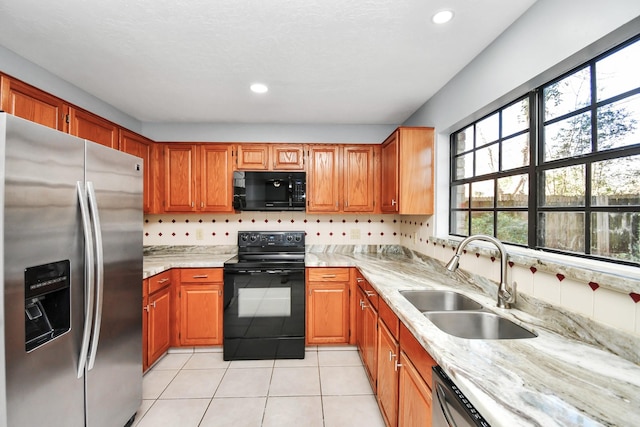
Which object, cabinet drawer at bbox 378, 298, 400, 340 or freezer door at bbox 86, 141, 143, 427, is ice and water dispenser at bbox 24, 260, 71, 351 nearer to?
freezer door at bbox 86, 141, 143, 427

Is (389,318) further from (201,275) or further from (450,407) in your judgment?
(201,275)

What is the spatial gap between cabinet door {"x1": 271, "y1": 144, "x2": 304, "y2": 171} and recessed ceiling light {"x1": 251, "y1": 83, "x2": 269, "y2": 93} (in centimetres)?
78

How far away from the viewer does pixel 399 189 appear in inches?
101

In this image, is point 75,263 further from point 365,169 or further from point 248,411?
point 365,169

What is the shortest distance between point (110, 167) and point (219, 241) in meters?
1.90

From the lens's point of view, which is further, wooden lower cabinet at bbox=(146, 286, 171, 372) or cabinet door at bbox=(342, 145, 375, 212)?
cabinet door at bbox=(342, 145, 375, 212)

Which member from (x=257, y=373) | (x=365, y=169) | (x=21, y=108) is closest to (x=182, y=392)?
(x=257, y=373)

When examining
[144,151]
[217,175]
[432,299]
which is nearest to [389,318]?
[432,299]

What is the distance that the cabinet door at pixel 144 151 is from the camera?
2625mm

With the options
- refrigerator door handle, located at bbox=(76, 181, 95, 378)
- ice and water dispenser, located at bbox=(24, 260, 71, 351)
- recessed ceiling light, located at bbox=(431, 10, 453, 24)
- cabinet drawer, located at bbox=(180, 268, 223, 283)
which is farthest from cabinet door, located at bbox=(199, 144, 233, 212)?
recessed ceiling light, located at bbox=(431, 10, 453, 24)

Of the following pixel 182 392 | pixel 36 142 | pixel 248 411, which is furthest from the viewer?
pixel 182 392

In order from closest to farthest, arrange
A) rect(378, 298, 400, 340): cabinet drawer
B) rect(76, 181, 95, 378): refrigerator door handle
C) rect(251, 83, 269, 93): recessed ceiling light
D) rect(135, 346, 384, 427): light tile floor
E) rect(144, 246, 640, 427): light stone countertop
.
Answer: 1. rect(144, 246, 640, 427): light stone countertop
2. rect(76, 181, 95, 378): refrigerator door handle
3. rect(378, 298, 400, 340): cabinet drawer
4. rect(135, 346, 384, 427): light tile floor
5. rect(251, 83, 269, 93): recessed ceiling light

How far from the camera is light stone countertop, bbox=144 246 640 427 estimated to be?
2.35 ft

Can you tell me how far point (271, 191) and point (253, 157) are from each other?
17.0 inches
